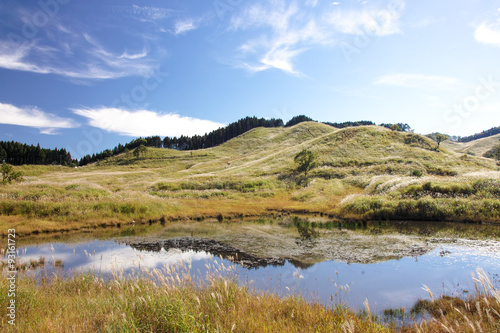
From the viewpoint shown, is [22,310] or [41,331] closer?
[41,331]

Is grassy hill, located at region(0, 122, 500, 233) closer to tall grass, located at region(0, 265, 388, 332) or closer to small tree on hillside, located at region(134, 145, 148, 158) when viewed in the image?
tall grass, located at region(0, 265, 388, 332)

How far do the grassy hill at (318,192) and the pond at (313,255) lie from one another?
144 inches

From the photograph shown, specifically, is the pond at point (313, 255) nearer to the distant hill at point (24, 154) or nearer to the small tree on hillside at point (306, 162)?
the small tree on hillside at point (306, 162)

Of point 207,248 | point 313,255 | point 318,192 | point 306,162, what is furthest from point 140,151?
point 313,255

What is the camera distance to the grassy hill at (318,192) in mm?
24719

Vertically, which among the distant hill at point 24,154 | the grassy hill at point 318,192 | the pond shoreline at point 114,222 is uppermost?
the distant hill at point 24,154

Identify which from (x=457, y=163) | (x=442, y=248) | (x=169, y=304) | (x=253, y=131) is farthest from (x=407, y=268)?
(x=253, y=131)

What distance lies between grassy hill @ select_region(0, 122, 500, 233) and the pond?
12.0 ft

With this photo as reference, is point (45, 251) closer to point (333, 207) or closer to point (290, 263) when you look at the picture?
point (290, 263)

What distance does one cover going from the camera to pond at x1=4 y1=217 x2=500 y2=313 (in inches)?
409

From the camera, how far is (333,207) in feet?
120

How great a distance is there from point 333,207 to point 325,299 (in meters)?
28.8

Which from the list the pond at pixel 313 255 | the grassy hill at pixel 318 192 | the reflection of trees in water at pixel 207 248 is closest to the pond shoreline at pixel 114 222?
the grassy hill at pixel 318 192

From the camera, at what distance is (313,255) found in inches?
612
